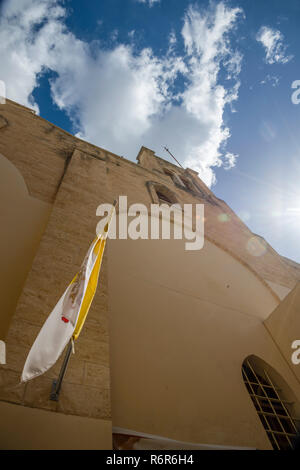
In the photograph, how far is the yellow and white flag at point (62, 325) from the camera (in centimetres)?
171

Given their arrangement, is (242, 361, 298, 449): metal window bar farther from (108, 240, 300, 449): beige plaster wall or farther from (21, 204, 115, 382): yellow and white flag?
(21, 204, 115, 382): yellow and white flag

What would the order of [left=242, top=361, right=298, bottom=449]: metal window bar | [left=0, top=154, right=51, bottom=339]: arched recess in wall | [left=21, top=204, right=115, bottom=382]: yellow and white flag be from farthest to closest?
[left=242, top=361, right=298, bottom=449]: metal window bar, [left=0, top=154, right=51, bottom=339]: arched recess in wall, [left=21, top=204, right=115, bottom=382]: yellow and white flag

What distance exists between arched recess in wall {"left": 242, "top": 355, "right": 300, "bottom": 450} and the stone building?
0.06 ft

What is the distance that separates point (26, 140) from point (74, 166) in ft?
6.19

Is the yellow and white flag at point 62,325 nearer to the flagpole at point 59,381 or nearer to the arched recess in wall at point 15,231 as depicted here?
the flagpole at point 59,381

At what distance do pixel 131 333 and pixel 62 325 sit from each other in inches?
64.9

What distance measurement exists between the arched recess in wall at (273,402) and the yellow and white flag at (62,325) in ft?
10.9

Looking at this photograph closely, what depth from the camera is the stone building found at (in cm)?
187

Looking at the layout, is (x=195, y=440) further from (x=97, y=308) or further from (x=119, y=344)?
(x=97, y=308)

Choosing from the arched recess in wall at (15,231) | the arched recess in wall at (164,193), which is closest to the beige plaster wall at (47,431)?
the arched recess in wall at (15,231)

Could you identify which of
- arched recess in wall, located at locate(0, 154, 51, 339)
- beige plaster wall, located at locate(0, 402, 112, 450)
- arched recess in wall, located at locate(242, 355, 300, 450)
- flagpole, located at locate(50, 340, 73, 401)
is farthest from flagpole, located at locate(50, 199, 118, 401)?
arched recess in wall, located at locate(242, 355, 300, 450)

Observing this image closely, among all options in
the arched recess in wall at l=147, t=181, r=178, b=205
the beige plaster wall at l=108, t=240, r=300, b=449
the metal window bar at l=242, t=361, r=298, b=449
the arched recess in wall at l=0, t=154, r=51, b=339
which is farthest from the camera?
the arched recess in wall at l=147, t=181, r=178, b=205

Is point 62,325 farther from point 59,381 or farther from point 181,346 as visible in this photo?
point 181,346

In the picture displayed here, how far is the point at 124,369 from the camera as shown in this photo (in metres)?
2.99
